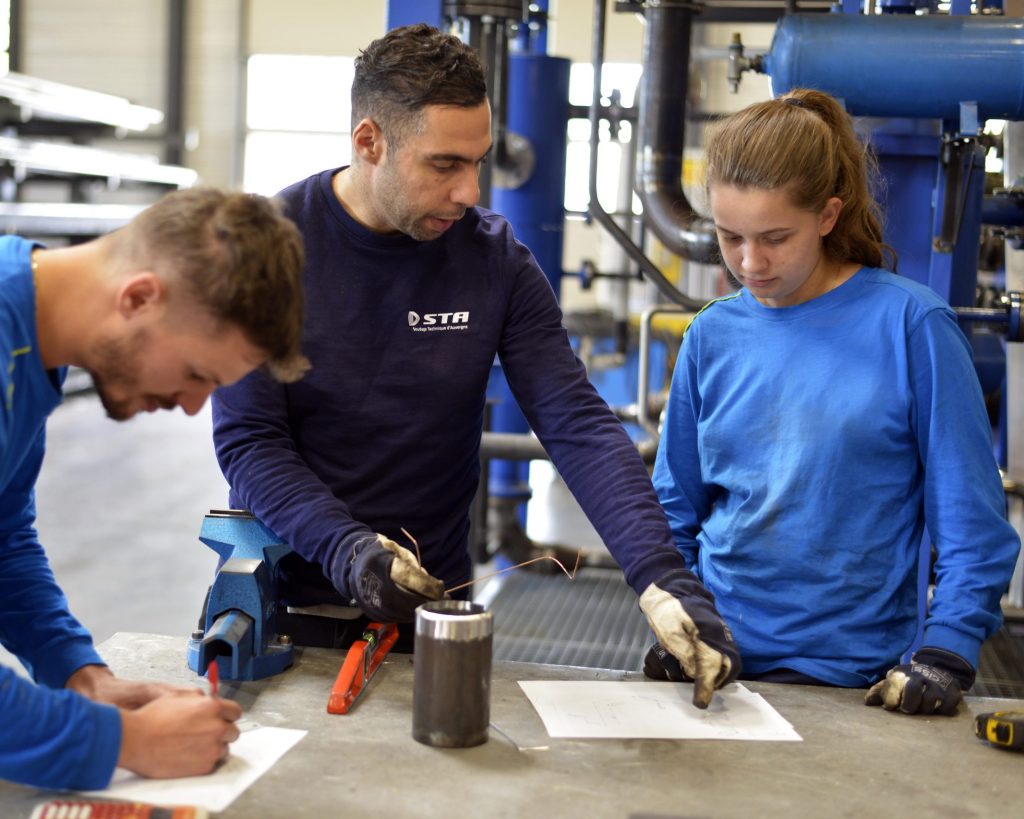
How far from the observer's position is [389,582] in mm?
1344

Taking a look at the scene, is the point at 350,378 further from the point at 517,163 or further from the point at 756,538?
the point at 517,163

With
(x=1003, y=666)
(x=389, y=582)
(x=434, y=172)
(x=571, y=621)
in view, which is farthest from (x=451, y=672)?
(x=571, y=621)

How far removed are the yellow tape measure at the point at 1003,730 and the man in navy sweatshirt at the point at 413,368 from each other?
348 millimetres

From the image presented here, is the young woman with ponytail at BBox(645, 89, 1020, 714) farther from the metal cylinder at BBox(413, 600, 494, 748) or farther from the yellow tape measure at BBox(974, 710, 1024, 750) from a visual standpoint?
the metal cylinder at BBox(413, 600, 494, 748)

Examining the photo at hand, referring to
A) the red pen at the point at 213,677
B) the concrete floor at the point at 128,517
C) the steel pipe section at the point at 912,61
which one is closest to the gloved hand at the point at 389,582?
the red pen at the point at 213,677

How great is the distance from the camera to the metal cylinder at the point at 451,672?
49.2 inches

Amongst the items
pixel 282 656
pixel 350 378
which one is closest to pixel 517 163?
pixel 350 378

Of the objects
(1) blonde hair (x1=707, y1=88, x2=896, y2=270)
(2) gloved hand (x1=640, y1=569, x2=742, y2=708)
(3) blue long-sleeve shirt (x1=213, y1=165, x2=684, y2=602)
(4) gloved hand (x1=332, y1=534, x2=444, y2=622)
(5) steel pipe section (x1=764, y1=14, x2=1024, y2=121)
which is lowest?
(2) gloved hand (x1=640, y1=569, x2=742, y2=708)

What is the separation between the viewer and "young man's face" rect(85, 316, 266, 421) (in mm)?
1122

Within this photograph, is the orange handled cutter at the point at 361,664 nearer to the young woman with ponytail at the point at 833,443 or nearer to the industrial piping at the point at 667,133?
the young woman with ponytail at the point at 833,443

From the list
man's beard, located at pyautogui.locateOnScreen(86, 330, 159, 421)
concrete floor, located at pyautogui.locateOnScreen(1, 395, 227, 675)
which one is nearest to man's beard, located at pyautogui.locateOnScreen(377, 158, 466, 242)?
man's beard, located at pyautogui.locateOnScreen(86, 330, 159, 421)

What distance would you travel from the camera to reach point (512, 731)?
4.35 ft

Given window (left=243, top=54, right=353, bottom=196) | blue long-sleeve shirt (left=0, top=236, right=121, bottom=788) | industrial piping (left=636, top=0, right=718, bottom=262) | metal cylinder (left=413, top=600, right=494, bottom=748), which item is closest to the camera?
blue long-sleeve shirt (left=0, top=236, right=121, bottom=788)

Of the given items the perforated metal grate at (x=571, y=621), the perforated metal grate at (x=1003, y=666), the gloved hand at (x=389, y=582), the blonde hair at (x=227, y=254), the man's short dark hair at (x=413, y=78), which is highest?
the man's short dark hair at (x=413, y=78)
